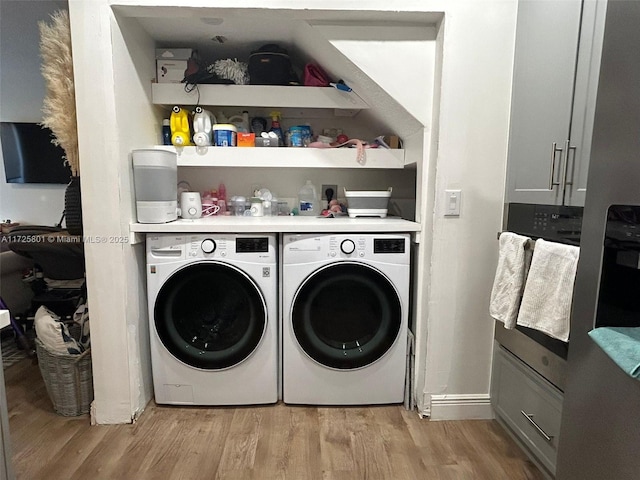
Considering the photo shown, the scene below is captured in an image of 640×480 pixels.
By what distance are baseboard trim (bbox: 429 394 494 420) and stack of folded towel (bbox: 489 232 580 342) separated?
0.54m

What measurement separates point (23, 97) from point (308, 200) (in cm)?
274

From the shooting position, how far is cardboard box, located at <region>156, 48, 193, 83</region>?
6.82 ft

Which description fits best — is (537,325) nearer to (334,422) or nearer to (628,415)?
(628,415)

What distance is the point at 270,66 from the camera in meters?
2.09

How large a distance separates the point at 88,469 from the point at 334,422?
1058 millimetres

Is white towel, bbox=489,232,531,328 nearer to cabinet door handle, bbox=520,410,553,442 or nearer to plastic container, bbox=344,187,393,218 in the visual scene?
cabinet door handle, bbox=520,410,553,442

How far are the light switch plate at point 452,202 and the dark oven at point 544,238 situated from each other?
22 centimetres

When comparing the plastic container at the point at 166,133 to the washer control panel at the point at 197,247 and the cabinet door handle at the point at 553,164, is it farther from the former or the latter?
the cabinet door handle at the point at 553,164

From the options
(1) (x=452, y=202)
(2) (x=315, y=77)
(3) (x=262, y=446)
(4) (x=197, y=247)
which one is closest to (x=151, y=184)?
(4) (x=197, y=247)

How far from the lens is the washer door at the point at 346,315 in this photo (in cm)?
182

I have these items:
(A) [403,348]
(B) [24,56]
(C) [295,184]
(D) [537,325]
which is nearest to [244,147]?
(C) [295,184]

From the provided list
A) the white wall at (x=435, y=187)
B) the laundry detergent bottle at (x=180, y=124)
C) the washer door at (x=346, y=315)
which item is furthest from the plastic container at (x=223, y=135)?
the washer door at (x=346, y=315)

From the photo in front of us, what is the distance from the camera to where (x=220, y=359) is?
1843 mm

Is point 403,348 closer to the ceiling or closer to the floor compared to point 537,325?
closer to the floor
